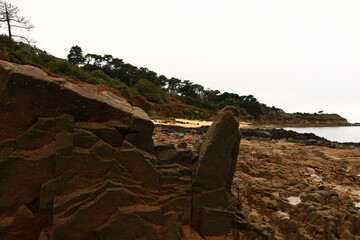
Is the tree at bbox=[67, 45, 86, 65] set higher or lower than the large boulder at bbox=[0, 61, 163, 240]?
higher

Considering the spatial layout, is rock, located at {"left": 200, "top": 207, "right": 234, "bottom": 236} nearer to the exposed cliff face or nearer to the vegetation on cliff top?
the exposed cliff face

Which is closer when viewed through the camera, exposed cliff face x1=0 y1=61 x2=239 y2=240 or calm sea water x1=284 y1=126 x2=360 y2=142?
exposed cliff face x1=0 y1=61 x2=239 y2=240

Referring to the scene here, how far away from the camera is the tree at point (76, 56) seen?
243 feet

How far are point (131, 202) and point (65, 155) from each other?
178 centimetres

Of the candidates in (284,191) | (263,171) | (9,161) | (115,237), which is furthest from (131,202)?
(263,171)

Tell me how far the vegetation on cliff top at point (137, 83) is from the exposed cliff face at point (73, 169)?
2705cm

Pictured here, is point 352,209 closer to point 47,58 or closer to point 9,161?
point 9,161

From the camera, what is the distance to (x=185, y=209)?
18.4ft

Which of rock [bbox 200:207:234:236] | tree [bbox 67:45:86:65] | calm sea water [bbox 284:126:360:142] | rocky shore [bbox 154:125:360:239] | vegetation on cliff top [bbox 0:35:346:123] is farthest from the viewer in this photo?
tree [bbox 67:45:86:65]

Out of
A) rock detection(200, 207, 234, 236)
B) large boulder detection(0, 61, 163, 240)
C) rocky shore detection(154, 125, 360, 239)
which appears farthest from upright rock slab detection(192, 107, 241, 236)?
large boulder detection(0, 61, 163, 240)

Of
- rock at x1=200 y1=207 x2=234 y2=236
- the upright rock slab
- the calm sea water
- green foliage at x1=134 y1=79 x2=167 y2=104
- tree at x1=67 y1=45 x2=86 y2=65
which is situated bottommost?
the calm sea water

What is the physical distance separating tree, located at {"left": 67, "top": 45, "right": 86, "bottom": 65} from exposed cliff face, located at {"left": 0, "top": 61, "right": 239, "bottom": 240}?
3076 inches

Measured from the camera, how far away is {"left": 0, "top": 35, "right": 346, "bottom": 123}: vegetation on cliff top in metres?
38.2

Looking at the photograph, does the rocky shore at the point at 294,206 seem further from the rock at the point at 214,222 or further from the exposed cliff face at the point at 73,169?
the exposed cliff face at the point at 73,169
